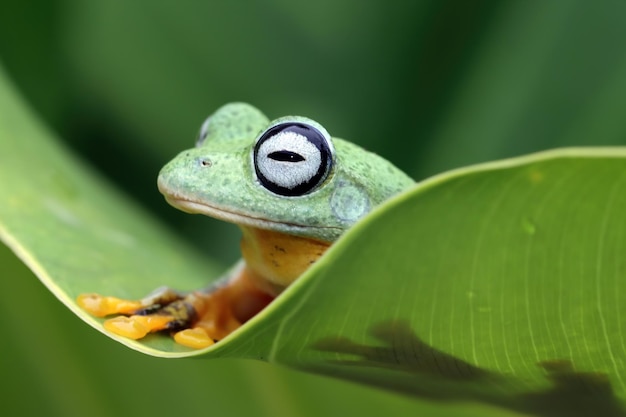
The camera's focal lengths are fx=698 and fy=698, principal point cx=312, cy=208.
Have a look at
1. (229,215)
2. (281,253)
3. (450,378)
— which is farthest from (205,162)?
(450,378)

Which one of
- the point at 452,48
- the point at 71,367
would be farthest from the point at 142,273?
the point at 452,48

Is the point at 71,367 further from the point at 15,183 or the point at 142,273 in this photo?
the point at 15,183

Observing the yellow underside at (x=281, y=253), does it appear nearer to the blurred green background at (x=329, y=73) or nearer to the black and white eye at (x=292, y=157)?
the black and white eye at (x=292, y=157)

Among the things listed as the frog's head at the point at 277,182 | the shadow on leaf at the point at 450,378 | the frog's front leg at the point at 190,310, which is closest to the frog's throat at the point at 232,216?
the frog's head at the point at 277,182

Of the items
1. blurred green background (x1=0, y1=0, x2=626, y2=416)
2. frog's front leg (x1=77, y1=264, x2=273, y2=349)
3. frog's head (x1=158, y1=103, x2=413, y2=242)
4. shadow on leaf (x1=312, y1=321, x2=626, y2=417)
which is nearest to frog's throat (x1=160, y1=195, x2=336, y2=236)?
frog's head (x1=158, y1=103, x2=413, y2=242)

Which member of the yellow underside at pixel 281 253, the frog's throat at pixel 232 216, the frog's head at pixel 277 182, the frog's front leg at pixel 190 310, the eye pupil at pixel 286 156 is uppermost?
the eye pupil at pixel 286 156

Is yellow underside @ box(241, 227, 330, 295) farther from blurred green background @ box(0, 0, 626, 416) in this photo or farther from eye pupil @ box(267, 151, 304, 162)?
blurred green background @ box(0, 0, 626, 416)
